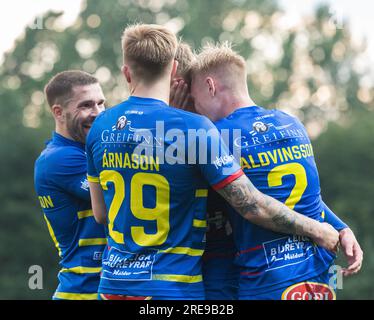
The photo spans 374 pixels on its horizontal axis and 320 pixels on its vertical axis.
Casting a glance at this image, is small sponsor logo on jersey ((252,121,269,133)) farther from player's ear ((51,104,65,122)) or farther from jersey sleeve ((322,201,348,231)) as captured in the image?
player's ear ((51,104,65,122))

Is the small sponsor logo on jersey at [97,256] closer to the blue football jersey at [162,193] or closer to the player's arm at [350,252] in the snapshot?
the blue football jersey at [162,193]

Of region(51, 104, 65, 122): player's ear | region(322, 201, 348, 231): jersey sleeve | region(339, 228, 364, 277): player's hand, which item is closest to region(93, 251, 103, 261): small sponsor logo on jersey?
region(51, 104, 65, 122): player's ear

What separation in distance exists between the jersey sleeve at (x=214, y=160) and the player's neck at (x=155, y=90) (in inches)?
14.8

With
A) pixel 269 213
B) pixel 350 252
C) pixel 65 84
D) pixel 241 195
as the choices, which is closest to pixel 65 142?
pixel 65 84

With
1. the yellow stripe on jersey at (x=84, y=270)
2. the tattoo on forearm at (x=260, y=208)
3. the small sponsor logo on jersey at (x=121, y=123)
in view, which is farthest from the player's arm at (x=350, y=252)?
the yellow stripe on jersey at (x=84, y=270)

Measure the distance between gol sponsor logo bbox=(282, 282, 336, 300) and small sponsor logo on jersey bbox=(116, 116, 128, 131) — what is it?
1.58 meters

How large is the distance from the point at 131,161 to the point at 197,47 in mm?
33062

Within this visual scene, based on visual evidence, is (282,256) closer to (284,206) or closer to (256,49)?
(284,206)

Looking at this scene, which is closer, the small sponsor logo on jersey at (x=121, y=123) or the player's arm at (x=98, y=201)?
the small sponsor logo on jersey at (x=121, y=123)

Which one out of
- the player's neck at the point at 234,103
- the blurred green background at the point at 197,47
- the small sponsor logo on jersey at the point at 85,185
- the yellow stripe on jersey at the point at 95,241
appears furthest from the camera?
the blurred green background at the point at 197,47

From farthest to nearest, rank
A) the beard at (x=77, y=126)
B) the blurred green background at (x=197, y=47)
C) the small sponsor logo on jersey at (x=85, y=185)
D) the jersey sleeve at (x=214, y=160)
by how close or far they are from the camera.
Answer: the blurred green background at (x=197, y=47) < the beard at (x=77, y=126) < the small sponsor logo on jersey at (x=85, y=185) < the jersey sleeve at (x=214, y=160)

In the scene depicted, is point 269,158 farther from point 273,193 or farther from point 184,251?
point 184,251

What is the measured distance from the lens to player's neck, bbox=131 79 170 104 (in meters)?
5.35

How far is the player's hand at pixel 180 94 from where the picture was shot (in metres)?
6.03
